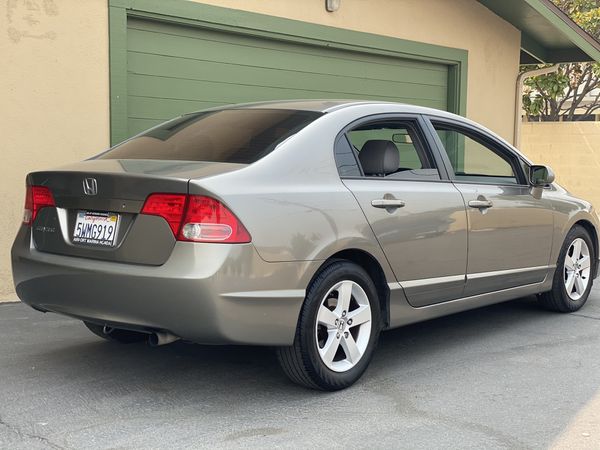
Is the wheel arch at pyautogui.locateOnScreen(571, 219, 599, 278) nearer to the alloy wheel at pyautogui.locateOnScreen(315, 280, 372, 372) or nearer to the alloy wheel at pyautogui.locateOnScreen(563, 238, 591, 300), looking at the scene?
the alloy wheel at pyautogui.locateOnScreen(563, 238, 591, 300)

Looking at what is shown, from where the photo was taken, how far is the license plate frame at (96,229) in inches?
158

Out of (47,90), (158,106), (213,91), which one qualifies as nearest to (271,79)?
(213,91)

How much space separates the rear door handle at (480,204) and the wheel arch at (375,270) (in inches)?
38.3

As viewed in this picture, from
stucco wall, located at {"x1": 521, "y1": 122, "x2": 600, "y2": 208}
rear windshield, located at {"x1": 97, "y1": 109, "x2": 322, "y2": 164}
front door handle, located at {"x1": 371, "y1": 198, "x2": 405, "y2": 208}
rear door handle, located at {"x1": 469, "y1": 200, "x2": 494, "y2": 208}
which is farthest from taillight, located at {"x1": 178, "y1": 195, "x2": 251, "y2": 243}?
stucco wall, located at {"x1": 521, "y1": 122, "x2": 600, "y2": 208}

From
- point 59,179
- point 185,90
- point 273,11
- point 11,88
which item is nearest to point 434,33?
point 273,11

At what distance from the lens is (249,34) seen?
8.01 metres

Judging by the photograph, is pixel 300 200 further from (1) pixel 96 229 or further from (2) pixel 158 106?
(2) pixel 158 106

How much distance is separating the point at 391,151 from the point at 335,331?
3.78 feet

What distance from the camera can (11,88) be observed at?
650 cm

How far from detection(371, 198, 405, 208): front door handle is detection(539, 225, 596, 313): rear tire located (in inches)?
85.0

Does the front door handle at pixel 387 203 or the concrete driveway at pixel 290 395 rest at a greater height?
the front door handle at pixel 387 203

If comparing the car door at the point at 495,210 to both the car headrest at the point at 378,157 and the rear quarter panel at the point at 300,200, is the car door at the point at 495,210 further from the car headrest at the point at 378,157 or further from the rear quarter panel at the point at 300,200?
the rear quarter panel at the point at 300,200

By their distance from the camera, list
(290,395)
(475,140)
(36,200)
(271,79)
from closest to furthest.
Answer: (290,395), (36,200), (475,140), (271,79)

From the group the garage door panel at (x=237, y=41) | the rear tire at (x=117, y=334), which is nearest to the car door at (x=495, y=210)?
the rear tire at (x=117, y=334)
